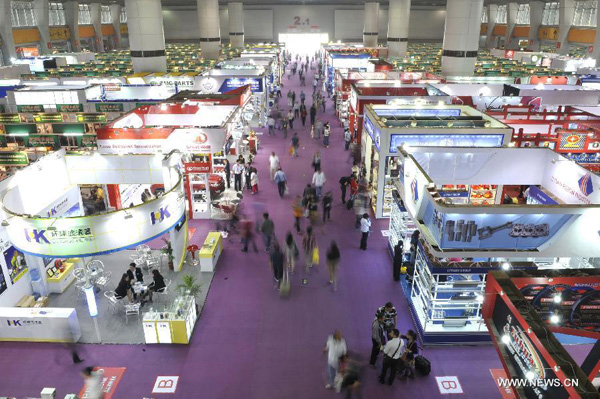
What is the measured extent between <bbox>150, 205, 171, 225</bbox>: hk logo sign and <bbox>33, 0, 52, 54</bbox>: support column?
4442cm

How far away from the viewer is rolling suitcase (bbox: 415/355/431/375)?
7.96 metres

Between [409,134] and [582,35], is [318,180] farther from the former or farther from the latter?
[582,35]

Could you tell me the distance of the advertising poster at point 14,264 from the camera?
377 inches

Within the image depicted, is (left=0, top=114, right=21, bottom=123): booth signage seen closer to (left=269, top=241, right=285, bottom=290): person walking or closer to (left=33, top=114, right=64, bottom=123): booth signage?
(left=33, top=114, right=64, bottom=123): booth signage

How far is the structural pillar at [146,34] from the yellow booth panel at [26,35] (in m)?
24.0

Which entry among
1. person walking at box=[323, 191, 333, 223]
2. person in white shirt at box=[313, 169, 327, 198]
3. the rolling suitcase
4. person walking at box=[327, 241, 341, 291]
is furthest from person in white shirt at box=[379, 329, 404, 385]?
person in white shirt at box=[313, 169, 327, 198]

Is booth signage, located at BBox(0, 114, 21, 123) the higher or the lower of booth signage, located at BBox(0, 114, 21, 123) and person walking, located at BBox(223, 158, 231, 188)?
the higher

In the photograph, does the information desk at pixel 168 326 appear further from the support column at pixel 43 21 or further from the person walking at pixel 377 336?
the support column at pixel 43 21

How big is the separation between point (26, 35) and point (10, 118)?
31.1m

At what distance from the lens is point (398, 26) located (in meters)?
42.2

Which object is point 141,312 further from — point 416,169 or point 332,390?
point 416,169

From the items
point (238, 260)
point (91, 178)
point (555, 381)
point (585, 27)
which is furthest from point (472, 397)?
point (585, 27)

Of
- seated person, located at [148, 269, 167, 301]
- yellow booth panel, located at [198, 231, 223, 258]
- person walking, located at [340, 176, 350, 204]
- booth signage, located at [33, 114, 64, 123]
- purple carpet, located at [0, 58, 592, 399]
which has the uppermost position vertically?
booth signage, located at [33, 114, 64, 123]

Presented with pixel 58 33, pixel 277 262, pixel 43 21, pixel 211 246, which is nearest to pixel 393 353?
pixel 277 262
